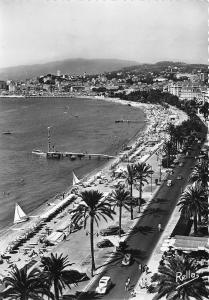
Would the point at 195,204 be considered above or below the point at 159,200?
above

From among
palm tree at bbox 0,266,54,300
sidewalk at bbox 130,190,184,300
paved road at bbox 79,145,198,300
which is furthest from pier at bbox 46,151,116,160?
palm tree at bbox 0,266,54,300

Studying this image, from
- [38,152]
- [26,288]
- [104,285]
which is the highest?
[26,288]

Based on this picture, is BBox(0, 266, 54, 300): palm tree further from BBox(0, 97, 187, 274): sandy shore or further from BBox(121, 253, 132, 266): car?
BBox(0, 97, 187, 274): sandy shore

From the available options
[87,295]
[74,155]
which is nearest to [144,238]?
[87,295]

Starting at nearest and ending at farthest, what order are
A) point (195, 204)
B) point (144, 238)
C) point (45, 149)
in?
point (195, 204) → point (144, 238) → point (45, 149)

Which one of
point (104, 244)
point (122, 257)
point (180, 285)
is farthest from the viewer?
point (104, 244)

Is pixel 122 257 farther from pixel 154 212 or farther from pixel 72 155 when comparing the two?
pixel 72 155
